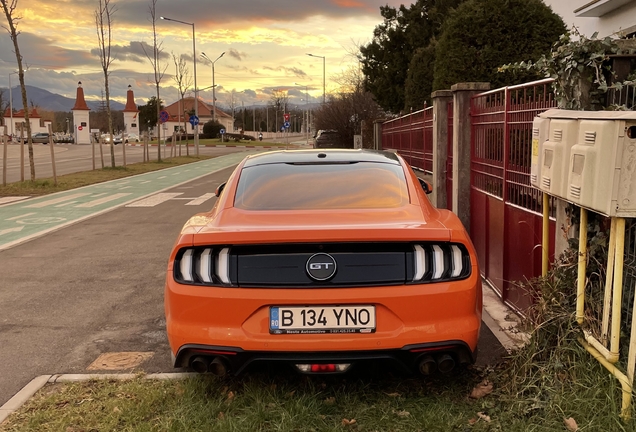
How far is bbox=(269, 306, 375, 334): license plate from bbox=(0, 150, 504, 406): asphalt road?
53.3 inches

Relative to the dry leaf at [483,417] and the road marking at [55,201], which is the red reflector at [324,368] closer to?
the dry leaf at [483,417]

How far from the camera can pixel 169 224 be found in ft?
37.8

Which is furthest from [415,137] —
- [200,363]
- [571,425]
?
[571,425]

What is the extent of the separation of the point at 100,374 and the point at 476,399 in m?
2.49

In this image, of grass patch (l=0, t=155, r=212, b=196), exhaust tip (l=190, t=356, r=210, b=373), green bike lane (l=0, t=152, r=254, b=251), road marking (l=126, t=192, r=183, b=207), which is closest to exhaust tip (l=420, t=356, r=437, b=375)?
exhaust tip (l=190, t=356, r=210, b=373)

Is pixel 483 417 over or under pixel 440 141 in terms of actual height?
under

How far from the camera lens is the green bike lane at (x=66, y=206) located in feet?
36.1

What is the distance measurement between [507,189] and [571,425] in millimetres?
2876

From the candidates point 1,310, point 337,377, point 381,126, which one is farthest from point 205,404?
point 381,126

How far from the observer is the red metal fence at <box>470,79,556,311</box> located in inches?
196

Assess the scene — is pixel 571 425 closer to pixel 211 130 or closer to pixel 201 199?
pixel 201 199

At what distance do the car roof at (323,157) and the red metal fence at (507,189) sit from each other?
3.75 ft

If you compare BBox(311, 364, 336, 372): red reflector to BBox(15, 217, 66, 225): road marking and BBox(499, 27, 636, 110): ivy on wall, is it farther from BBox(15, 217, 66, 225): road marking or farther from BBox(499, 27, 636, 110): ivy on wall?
BBox(15, 217, 66, 225): road marking

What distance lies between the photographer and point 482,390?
380cm
